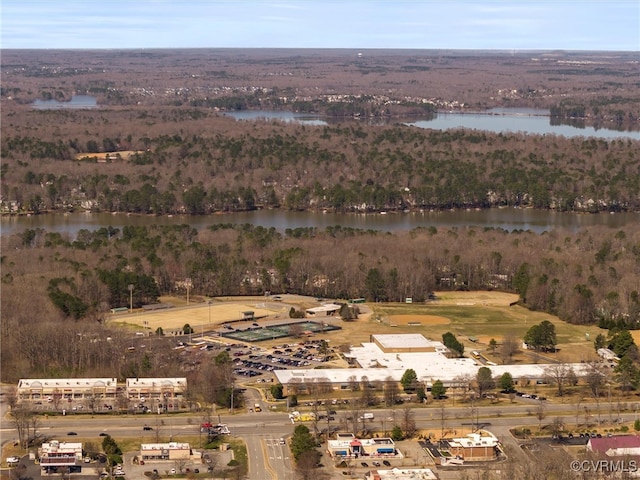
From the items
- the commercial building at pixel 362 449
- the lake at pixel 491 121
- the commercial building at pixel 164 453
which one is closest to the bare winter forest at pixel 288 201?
the lake at pixel 491 121

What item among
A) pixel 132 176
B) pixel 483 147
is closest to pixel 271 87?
pixel 483 147

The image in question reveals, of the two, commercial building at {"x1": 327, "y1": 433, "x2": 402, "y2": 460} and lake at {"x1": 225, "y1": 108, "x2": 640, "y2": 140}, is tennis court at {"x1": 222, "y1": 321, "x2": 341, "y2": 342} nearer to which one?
commercial building at {"x1": 327, "y1": 433, "x2": 402, "y2": 460}

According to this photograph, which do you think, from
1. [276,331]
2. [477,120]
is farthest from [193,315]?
[477,120]

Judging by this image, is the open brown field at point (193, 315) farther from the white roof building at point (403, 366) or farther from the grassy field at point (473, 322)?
the white roof building at point (403, 366)

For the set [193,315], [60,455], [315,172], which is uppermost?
[315,172]

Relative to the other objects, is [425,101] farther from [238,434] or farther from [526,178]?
[238,434]

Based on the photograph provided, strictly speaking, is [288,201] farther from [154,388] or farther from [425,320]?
[154,388]
